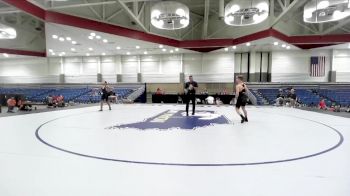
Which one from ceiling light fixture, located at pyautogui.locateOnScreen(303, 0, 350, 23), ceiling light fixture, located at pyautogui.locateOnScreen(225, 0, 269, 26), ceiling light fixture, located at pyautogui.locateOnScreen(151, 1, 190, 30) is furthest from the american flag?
ceiling light fixture, located at pyautogui.locateOnScreen(151, 1, 190, 30)

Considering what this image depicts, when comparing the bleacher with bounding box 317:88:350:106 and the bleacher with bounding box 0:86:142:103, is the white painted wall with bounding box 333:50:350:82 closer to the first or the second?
the bleacher with bounding box 317:88:350:106

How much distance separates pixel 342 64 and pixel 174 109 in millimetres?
21065

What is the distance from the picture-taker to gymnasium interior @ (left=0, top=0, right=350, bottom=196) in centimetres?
288

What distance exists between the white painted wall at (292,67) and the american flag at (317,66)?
489 millimetres

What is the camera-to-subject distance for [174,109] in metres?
12.1

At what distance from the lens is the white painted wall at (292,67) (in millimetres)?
24531

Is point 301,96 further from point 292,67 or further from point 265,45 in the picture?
point 292,67

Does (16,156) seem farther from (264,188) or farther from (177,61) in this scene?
(177,61)

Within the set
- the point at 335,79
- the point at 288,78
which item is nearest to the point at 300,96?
the point at 288,78

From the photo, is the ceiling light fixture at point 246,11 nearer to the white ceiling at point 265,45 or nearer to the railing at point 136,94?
the white ceiling at point 265,45

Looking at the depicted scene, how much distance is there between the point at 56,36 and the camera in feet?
57.7

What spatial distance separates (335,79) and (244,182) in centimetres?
2633

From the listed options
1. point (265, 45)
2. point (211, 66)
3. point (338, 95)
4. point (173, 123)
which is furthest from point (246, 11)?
point (211, 66)

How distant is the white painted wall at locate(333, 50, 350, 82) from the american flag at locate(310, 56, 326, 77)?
3.51ft
